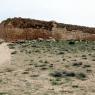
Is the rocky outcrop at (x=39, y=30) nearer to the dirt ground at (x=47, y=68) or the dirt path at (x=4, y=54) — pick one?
the dirt ground at (x=47, y=68)

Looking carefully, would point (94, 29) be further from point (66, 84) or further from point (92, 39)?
point (66, 84)

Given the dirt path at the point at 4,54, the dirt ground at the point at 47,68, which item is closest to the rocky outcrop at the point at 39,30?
the dirt ground at the point at 47,68

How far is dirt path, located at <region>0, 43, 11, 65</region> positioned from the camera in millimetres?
20286

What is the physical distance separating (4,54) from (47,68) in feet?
13.1

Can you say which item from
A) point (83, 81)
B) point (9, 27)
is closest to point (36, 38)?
point (9, 27)

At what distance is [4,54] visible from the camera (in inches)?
862

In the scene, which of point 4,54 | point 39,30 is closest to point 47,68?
point 4,54

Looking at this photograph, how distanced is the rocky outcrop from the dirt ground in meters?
2.08

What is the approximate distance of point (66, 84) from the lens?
16.1 metres

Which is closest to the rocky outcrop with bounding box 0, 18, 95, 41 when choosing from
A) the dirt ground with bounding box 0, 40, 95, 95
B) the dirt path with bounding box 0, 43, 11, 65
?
the dirt ground with bounding box 0, 40, 95, 95

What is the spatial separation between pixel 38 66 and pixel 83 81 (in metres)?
3.13

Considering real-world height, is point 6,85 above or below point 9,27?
below

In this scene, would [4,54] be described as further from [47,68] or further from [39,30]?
[39,30]

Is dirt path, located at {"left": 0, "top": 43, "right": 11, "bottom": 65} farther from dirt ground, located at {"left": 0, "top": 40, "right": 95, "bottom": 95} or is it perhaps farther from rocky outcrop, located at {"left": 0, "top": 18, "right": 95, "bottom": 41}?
rocky outcrop, located at {"left": 0, "top": 18, "right": 95, "bottom": 41}
